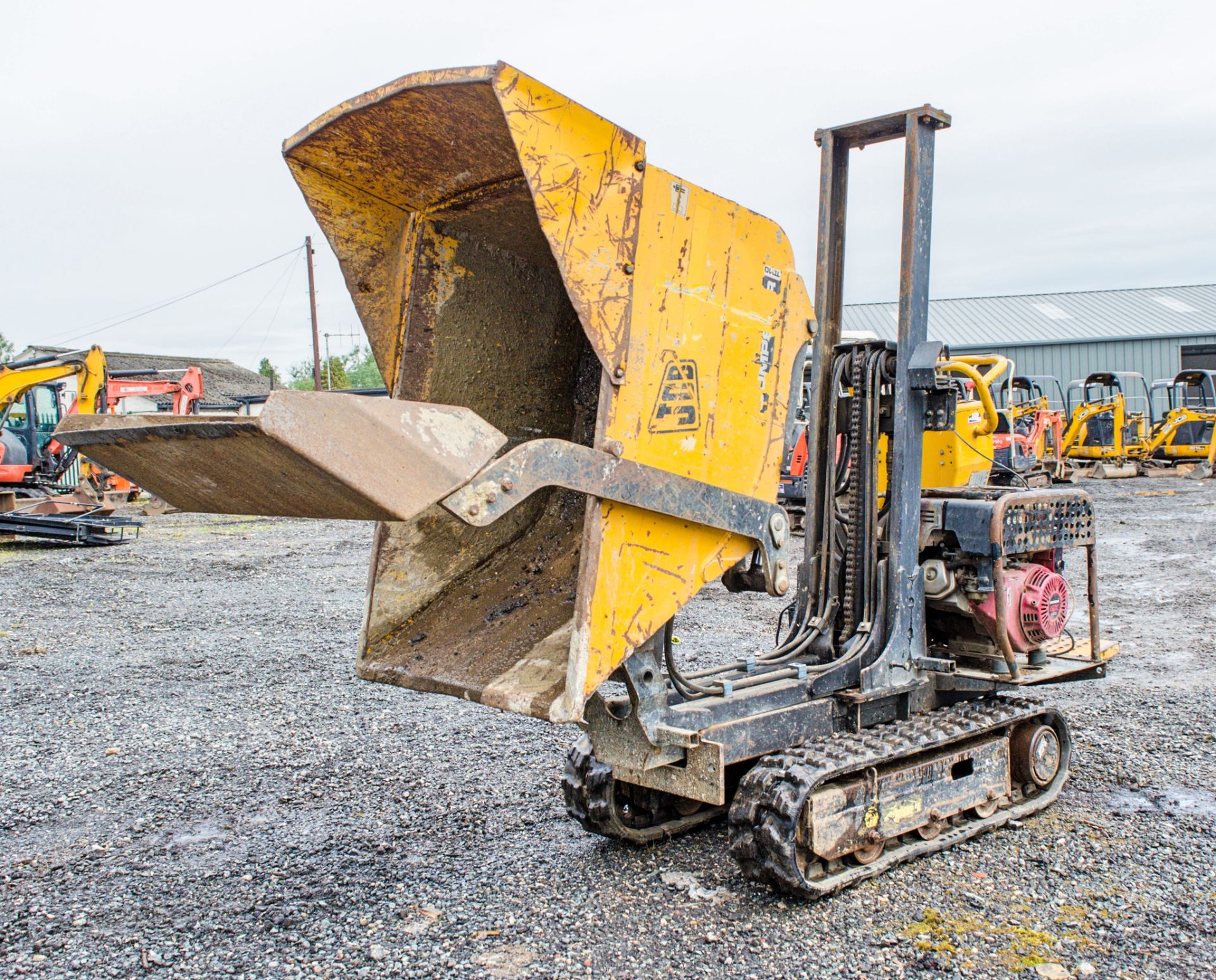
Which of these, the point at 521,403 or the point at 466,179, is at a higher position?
the point at 466,179

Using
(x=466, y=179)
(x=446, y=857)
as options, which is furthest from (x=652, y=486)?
(x=446, y=857)

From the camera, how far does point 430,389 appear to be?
4043 mm

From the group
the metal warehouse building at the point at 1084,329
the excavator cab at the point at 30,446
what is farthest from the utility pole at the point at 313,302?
the metal warehouse building at the point at 1084,329

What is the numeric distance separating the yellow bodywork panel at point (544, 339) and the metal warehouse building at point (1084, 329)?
1299 inches

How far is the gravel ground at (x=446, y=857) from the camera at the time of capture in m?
3.41

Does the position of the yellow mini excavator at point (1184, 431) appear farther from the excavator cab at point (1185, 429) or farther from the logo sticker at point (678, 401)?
the logo sticker at point (678, 401)

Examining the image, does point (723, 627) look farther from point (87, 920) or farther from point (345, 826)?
point (87, 920)

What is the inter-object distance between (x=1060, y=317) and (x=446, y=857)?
140 feet

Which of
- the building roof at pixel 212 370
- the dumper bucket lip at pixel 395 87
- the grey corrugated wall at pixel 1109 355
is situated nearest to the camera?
the dumper bucket lip at pixel 395 87

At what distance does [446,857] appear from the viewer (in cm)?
423

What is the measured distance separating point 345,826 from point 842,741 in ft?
6.99

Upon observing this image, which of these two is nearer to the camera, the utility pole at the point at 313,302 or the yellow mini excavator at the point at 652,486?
the yellow mini excavator at the point at 652,486

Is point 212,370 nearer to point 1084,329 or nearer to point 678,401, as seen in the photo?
point 1084,329

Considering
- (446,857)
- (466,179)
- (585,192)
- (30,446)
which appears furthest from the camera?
(30,446)
